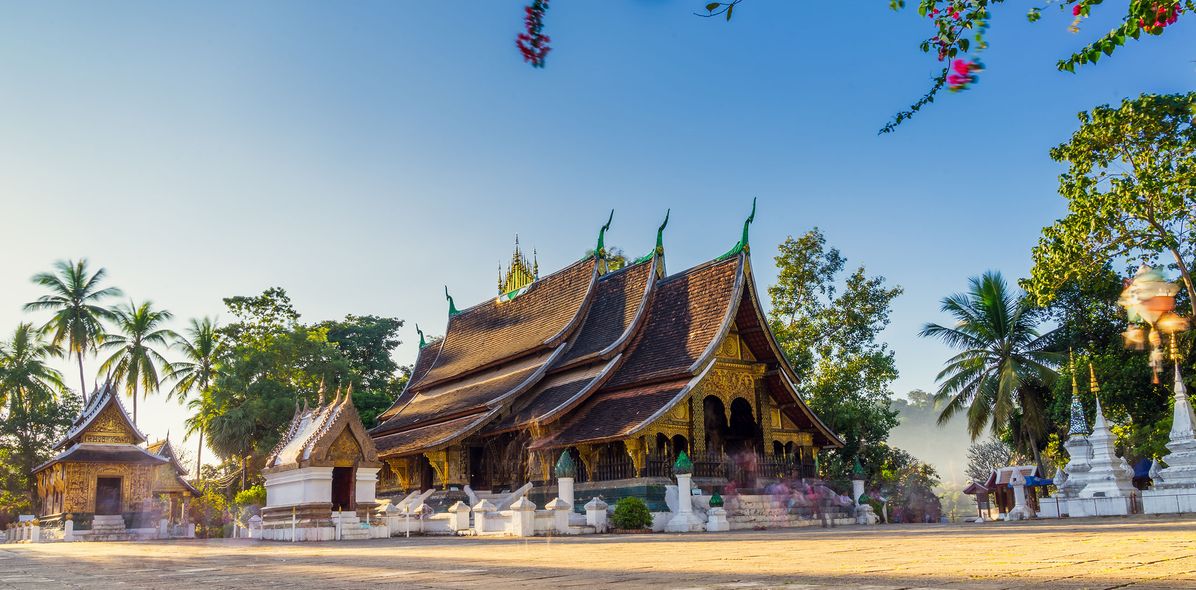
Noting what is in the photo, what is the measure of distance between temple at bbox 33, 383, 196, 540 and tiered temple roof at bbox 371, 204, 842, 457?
8.68 metres

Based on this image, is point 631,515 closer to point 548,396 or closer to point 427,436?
point 548,396

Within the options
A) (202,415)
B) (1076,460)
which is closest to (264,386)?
(202,415)

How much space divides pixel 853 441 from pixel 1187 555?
23.8m

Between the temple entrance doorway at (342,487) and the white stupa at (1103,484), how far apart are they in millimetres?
14066

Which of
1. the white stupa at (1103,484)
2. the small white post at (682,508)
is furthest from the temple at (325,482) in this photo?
the white stupa at (1103,484)

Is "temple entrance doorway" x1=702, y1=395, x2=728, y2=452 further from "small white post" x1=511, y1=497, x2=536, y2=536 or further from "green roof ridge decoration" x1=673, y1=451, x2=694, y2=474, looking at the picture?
"small white post" x1=511, y1=497, x2=536, y2=536

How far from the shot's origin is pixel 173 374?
1516 inches

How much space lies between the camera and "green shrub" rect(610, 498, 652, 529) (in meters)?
16.1

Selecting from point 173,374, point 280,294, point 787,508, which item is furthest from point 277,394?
point 787,508

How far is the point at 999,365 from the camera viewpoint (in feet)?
99.9

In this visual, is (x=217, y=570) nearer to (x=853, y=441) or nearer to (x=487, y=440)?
(x=487, y=440)

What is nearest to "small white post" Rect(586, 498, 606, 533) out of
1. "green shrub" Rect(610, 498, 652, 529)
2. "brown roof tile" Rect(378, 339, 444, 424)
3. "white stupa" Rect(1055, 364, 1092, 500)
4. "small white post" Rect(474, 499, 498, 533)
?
"green shrub" Rect(610, 498, 652, 529)

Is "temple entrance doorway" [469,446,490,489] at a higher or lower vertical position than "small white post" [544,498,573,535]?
higher

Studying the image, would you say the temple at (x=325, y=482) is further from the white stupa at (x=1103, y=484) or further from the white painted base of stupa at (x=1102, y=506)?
the white stupa at (x=1103, y=484)
